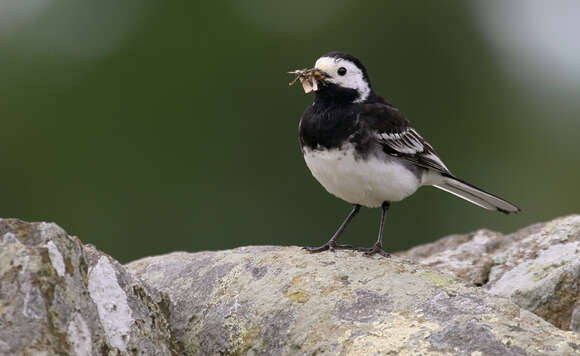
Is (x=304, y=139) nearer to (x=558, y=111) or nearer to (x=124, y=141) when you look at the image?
(x=124, y=141)

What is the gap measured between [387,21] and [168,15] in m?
5.55

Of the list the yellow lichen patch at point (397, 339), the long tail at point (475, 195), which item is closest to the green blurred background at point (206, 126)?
the long tail at point (475, 195)

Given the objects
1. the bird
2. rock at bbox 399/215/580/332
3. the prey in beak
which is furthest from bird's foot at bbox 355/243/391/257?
the prey in beak

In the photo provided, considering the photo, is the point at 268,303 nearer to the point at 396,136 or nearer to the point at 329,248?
the point at 329,248

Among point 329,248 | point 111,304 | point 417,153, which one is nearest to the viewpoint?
point 111,304

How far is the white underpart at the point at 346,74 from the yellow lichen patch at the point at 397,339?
265 centimetres

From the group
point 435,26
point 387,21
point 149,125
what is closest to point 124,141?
point 149,125

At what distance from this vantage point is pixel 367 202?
6.23 meters

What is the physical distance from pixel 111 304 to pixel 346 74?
313cm

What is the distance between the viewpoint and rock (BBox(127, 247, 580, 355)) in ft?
12.2

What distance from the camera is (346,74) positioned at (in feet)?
20.5

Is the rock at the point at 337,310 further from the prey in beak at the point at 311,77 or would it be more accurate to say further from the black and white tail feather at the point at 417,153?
the prey in beak at the point at 311,77

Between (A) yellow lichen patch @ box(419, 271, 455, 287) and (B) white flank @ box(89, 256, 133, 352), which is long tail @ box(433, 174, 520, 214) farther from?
(B) white flank @ box(89, 256, 133, 352)

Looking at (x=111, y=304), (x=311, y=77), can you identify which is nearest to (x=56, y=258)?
(x=111, y=304)
